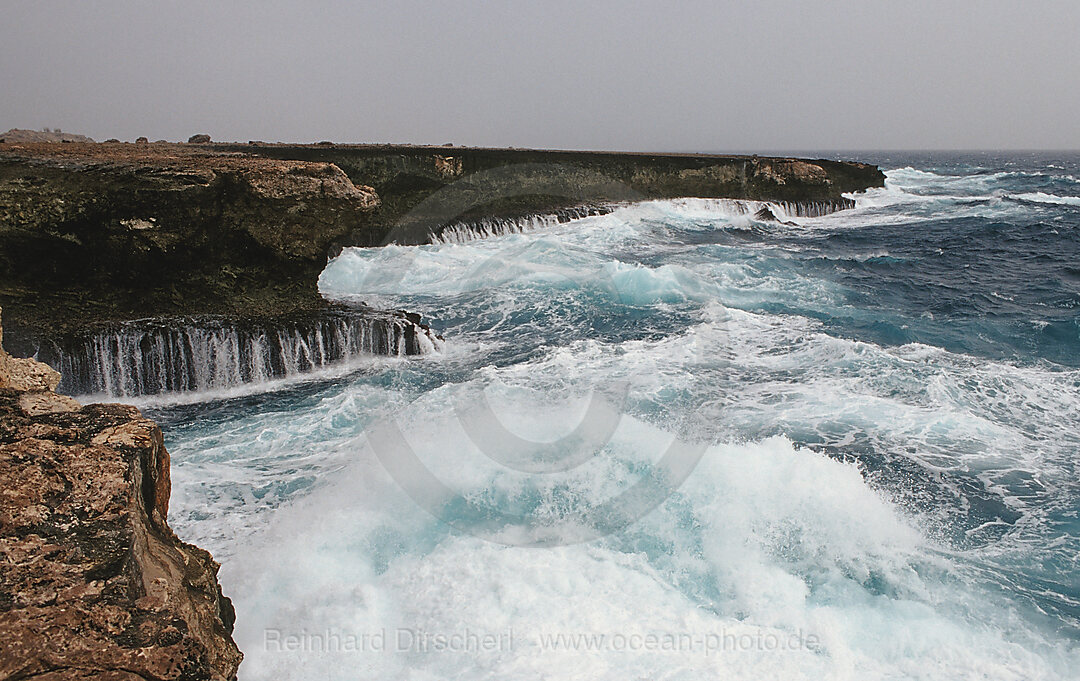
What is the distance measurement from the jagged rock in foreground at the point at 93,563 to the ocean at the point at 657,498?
4.69 feet

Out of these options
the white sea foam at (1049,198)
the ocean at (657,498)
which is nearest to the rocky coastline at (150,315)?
the ocean at (657,498)

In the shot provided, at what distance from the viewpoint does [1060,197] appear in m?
35.5

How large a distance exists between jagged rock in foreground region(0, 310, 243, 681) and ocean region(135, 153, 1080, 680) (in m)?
1.43

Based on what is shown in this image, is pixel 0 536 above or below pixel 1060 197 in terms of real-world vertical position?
below

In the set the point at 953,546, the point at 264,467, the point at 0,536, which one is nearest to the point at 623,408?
the point at 953,546

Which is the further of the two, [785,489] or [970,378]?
[970,378]

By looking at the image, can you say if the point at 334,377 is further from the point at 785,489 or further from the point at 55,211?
the point at 785,489

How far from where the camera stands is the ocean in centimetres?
434

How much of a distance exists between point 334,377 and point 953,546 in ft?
26.0

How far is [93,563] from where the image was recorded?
8.98ft

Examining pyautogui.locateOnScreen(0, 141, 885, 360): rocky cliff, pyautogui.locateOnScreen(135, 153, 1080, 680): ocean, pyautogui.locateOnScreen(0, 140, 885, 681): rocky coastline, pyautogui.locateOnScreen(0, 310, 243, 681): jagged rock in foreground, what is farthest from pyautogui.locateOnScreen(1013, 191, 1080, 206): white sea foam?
Answer: pyautogui.locateOnScreen(0, 310, 243, 681): jagged rock in foreground

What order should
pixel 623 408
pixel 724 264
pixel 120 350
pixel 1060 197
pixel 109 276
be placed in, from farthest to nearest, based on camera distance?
pixel 1060 197
pixel 724 264
pixel 109 276
pixel 120 350
pixel 623 408

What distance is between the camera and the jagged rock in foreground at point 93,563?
2.51 metres

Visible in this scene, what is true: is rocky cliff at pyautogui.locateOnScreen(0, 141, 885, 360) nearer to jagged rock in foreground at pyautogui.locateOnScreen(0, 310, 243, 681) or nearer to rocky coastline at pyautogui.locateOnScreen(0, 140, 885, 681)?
rocky coastline at pyautogui.locateOnScreen(0, 140, 885, 681)
